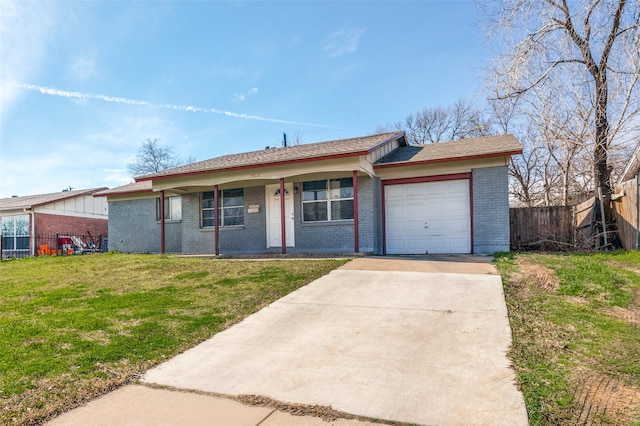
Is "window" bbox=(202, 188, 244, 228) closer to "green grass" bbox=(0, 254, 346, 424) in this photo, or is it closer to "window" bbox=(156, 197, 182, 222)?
"window" bbox=(156, 197, 182, 222)

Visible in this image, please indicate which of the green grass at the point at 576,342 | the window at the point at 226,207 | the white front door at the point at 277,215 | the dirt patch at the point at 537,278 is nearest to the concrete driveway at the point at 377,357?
the green grass at the point at 576,342

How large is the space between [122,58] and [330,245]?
899cm

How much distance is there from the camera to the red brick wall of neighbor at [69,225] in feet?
73.8

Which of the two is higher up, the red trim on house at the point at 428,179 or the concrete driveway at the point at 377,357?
the red trim on house at the point at 428,179

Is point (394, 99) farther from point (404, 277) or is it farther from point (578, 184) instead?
point (404, 277)

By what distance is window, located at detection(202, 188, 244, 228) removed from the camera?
13.8 metres

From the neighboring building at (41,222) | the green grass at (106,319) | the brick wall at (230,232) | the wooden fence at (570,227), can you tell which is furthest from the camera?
the neighboring building at (41,222)

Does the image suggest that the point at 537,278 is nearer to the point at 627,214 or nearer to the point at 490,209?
the point at 490,209

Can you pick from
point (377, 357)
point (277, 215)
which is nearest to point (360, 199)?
point (277, 215)

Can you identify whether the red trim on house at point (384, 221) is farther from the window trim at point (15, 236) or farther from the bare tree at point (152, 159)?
the bare tree at point (152, 159)

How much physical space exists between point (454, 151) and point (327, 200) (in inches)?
167

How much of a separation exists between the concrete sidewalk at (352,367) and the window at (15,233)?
23662 mm

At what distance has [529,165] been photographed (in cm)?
2355

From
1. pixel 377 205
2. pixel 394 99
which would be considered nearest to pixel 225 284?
pixel 377 205
